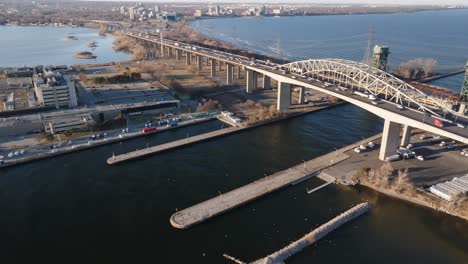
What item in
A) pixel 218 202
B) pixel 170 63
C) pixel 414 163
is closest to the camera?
pixel 218 202

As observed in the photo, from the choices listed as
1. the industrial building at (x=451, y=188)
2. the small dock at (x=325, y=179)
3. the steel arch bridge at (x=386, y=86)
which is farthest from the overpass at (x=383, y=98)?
A: the small dock at (x=325, y=179)

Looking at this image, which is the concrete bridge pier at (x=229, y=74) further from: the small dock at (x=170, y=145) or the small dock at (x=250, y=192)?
the small dock at (x=250, y=192)

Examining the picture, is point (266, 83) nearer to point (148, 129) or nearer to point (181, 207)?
point (148, 129)

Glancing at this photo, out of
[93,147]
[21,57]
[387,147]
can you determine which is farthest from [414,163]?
[21,57]

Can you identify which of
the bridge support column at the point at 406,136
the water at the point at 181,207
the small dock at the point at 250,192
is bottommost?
the water at the point at 181,207

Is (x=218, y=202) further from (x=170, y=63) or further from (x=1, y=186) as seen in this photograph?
(x=170, y=63)

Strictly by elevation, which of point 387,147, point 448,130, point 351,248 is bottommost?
point 351,248

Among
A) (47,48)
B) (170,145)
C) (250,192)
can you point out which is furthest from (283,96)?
(47,48)
